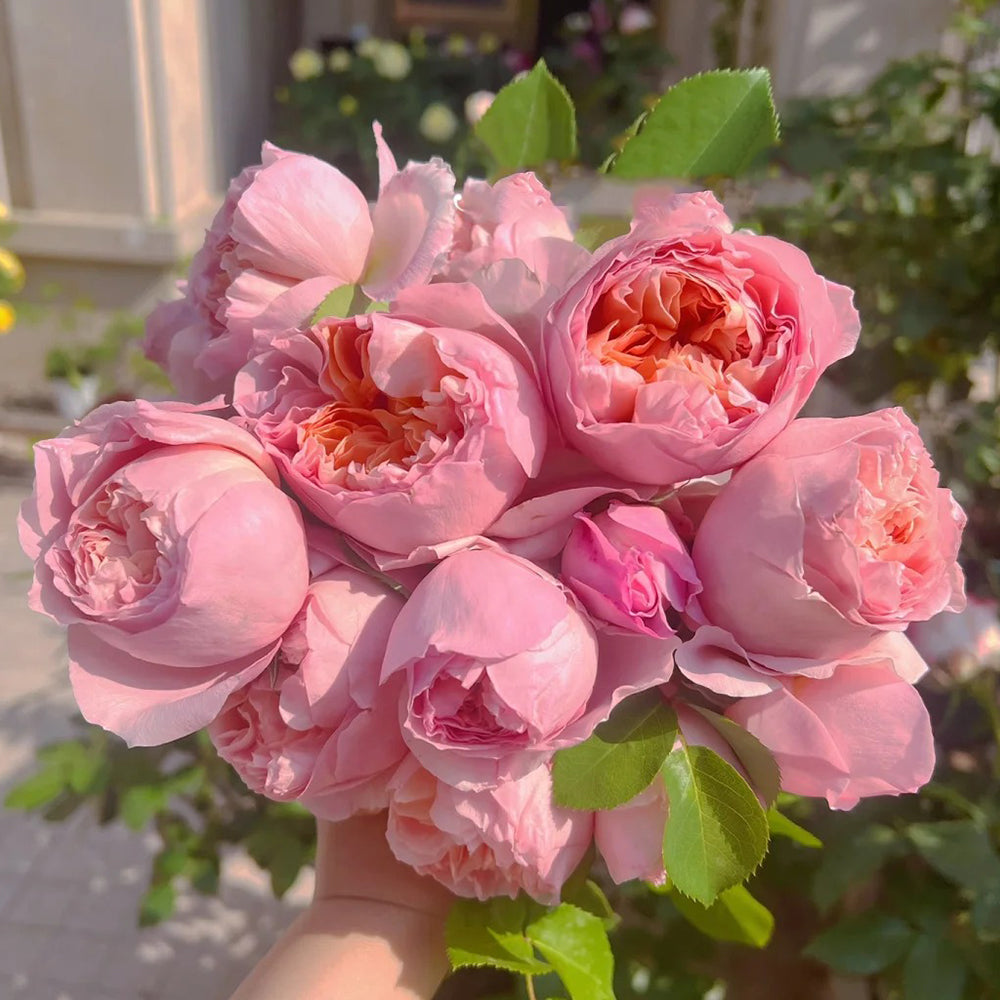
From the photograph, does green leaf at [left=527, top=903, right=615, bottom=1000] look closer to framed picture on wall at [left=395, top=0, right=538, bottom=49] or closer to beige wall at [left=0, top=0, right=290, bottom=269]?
beige wall at [left=0, top=0, right=290, bottom=269]

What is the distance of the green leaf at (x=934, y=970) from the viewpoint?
0.55 meters

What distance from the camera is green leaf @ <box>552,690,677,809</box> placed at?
0.29 meters

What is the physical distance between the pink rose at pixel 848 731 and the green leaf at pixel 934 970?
0.34 meters

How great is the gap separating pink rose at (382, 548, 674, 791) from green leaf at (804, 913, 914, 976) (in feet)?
1.37

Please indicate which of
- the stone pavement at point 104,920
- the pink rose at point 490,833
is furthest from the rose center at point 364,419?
the stone pavement at point 104,920

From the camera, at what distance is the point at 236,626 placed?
0.27 m

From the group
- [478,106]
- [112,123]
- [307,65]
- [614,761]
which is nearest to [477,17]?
[307,65]

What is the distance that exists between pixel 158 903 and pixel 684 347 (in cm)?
68

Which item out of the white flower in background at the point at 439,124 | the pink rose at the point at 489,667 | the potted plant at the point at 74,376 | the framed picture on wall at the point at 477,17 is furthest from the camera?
the framed picture on wall at the point at 477,17

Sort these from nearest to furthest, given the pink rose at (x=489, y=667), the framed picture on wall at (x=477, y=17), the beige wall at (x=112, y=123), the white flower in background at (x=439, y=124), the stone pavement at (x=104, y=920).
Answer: the pink rose at (x=489, y=667) → the stone pavement at (x=104, y=920) → the beige wall at (x=112, y=123) → the white flower in background at (x=439, y=124) → the framed picture on wall at (x=477, y=17)

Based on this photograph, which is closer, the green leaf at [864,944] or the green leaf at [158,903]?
the green leaf at [864,944]

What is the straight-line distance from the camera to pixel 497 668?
10.3 inches

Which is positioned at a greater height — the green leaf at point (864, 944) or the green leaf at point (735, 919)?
the green leaf at point (735, 919)

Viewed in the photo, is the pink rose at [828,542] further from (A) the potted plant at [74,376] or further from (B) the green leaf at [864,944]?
(A) the potted plant at [74,376]
